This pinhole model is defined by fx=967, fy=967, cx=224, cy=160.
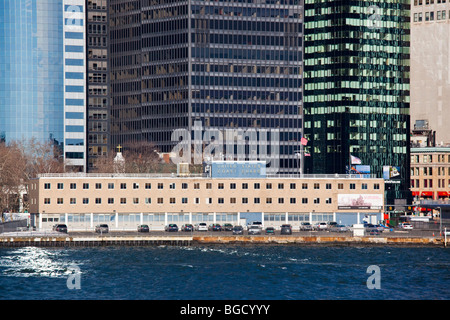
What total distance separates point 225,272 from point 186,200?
5830 cm

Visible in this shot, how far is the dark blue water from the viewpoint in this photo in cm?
11931

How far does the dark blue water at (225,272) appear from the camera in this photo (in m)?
119

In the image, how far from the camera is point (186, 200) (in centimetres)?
19388

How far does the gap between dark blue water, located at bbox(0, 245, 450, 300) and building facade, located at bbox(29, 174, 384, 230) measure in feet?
81.7

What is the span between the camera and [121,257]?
154 metres

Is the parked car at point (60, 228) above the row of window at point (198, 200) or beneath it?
beneath

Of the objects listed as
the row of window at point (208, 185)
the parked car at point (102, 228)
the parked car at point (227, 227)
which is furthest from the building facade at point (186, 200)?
the parked car at point (102, 228)

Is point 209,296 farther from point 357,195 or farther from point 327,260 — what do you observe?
point 357,195

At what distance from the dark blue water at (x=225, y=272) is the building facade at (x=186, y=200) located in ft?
81.7

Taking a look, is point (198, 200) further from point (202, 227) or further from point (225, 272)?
point (225, 272)

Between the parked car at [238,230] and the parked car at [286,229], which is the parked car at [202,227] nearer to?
the parked car at [238,230]

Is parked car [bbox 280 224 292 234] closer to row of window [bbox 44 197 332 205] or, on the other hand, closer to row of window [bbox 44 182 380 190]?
row of window [bbox 44 197 332 205]
